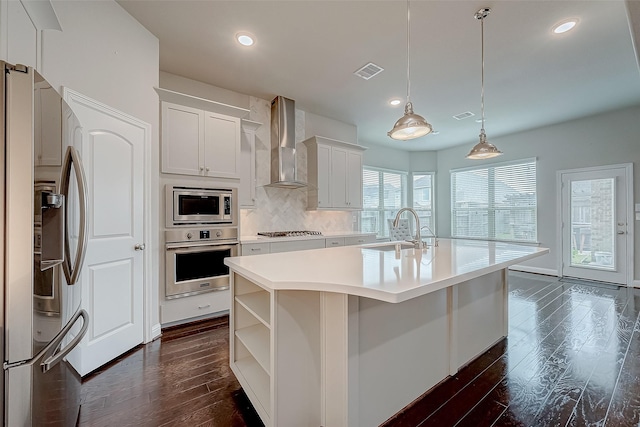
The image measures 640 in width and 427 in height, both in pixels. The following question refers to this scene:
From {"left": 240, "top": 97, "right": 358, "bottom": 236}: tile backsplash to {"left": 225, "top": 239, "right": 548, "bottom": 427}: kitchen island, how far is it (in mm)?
2234

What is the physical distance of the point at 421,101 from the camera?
4.12m

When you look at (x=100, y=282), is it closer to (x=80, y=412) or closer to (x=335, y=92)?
(x=80, y=412)

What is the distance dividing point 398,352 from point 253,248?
2178mm

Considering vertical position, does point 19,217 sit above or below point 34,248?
above

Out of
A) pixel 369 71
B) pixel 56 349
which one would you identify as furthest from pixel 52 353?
pixel 369 71

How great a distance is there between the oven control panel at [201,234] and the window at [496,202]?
5720 millimetres

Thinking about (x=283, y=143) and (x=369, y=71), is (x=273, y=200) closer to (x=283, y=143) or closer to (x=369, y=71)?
(x=283, y=143)

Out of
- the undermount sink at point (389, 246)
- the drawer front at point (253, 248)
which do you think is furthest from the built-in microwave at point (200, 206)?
the undermount sink at point (389, 246)

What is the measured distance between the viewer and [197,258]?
2963mm

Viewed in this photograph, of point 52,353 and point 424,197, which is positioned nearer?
point 52,353

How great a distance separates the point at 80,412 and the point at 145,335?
2.90ft

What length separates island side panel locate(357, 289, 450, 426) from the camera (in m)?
1.44

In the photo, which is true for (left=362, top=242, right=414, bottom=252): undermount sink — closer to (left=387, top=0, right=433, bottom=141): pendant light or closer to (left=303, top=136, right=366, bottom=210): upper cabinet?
(left=387, top=0, right=433, bottom=141): pendant light

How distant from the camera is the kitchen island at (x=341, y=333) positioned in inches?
49.8
